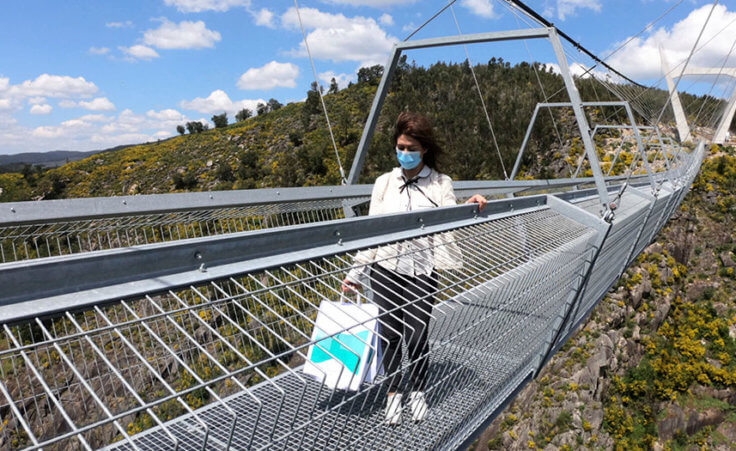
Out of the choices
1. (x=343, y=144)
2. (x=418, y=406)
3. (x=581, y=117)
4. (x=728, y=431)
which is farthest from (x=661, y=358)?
(x=418, y=406)

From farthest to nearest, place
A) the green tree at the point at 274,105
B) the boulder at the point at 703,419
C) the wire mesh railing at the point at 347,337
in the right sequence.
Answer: the green tree at the point at 274,105, the boulder at the point at 703,419, the wire mesh railing at the point at 347,337

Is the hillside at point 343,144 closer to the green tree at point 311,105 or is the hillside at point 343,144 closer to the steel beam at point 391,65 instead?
the green tree at point 311,105

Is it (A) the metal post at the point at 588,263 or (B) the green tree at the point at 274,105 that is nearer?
(A) the metal post at the point at 588,263

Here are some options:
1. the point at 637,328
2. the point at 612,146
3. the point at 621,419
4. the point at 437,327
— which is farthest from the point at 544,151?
the point at 437,327

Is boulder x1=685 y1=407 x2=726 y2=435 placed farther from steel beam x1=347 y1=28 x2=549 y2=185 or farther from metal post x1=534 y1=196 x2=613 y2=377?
steel beam x1=347 y1=28 x2=549 y2=185

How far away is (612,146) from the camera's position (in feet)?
59.8

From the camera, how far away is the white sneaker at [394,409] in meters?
1.46

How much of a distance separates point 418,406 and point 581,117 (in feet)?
6.33

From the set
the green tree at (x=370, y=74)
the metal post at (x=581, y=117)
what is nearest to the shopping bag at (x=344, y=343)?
the metal post at (x=581, y=117)

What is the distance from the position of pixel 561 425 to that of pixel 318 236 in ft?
53.3

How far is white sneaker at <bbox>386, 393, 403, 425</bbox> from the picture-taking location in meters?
1.46

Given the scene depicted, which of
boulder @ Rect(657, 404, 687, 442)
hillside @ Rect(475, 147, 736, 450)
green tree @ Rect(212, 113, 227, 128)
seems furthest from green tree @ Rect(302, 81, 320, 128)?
boulder @ Rect(657, 404, 687, 442)

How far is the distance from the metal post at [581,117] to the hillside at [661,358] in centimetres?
1453

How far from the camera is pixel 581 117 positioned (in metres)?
2.79
